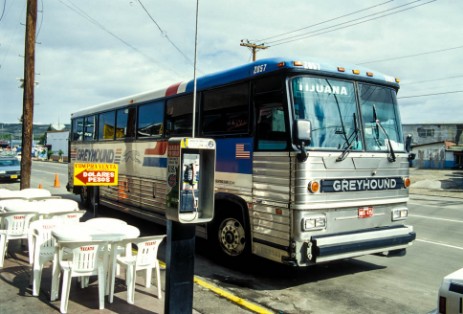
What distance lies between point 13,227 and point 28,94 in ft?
21.3

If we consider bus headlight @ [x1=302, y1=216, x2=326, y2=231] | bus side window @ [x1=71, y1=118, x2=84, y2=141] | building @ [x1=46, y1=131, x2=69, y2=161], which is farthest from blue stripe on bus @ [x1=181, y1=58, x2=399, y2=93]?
building @ [x1=46, y1=131, x2=69, y2=161]

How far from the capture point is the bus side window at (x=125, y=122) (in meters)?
10.5

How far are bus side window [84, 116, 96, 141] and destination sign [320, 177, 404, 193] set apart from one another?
8949mm

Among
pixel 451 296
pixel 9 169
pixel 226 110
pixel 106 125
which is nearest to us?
pixel 451 296

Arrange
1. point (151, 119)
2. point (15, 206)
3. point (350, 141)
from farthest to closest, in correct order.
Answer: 1. point (151, 119)
2. point (15, 206)
3. point (350, 141)

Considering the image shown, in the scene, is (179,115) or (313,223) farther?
(179,115)

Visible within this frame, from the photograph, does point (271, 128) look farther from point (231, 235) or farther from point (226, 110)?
point (231, 235)

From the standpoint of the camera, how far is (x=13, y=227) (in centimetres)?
652

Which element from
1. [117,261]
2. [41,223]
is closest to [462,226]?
[117,261]

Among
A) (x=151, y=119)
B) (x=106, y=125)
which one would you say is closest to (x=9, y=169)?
(x=106, y=125)

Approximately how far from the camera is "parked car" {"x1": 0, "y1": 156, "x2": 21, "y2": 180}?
79.5ft

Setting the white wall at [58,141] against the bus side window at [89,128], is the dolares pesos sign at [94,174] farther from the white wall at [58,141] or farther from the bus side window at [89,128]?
the white wall at [58,141]

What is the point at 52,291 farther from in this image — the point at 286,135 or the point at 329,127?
the point at 329,127

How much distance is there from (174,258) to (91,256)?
3.79 ft
